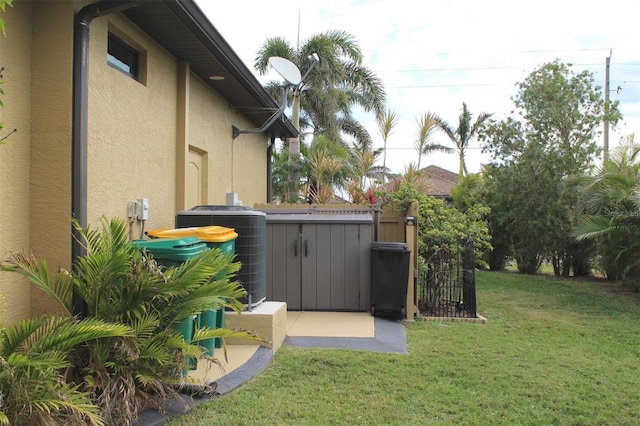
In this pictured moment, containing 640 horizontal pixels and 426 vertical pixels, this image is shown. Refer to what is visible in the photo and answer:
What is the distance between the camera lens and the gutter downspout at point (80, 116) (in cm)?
413

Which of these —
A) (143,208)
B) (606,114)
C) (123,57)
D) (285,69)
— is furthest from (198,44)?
(606,114)

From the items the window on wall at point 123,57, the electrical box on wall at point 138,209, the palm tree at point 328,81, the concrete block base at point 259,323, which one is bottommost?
the concrete block base at point 259,323

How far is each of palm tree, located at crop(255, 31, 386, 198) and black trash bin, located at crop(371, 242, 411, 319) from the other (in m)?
9.25

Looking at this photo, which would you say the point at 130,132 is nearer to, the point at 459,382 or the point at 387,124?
the point at 459,382

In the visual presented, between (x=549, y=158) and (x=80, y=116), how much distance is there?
43.4 feet

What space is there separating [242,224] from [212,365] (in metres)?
1.52

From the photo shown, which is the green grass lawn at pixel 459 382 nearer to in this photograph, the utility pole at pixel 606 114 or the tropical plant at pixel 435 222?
the tropical plant at pixel 435 222

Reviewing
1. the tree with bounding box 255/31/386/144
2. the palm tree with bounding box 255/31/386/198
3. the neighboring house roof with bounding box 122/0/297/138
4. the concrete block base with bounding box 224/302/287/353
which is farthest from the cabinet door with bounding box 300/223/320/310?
the tree with bounding box 255/31/386/144

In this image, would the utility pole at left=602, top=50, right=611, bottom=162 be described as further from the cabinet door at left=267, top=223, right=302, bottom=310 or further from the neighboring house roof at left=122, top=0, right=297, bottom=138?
the neighboring house roof at left=122, top=0, right=297, bottom=138

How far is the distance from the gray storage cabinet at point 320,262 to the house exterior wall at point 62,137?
2055mm

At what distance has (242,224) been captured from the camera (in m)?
5.52

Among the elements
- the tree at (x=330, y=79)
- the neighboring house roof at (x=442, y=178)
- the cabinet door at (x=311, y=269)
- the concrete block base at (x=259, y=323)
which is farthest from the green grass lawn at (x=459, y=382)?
the neighboring house roof at (x=442, y=178)

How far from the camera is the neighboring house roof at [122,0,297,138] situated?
193 inches

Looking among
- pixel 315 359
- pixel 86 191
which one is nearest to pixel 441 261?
pixel 315 359
